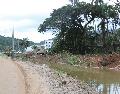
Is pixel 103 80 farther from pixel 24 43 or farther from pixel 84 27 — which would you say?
pixel 24 43

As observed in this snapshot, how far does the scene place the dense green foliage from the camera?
64500mm

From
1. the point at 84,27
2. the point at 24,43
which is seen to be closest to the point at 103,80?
the point at 84,27

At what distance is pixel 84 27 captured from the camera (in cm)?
6694

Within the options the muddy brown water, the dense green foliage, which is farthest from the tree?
the muddy brown water

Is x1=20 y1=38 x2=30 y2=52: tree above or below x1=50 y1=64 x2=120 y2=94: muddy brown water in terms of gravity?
above

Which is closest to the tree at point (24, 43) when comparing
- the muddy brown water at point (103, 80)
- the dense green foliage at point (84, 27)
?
the dense green foliage at point (84, 27)

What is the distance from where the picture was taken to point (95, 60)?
5206cm

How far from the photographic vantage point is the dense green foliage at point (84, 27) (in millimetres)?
64500

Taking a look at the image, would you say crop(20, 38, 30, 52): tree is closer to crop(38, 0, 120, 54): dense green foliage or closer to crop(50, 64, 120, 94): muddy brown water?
crop(38, 0, 120, 54): dense green foliage

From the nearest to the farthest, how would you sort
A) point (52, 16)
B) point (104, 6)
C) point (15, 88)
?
point (15, 88), point (104, 6), point (52, 16)

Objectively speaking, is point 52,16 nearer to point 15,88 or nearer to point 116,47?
point 116,47

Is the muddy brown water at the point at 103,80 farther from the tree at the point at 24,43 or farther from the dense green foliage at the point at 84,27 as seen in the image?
the tree at the point at 24,43

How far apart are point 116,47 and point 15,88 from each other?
162ft

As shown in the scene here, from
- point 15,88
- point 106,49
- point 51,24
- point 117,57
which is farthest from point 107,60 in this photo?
point 15,88
